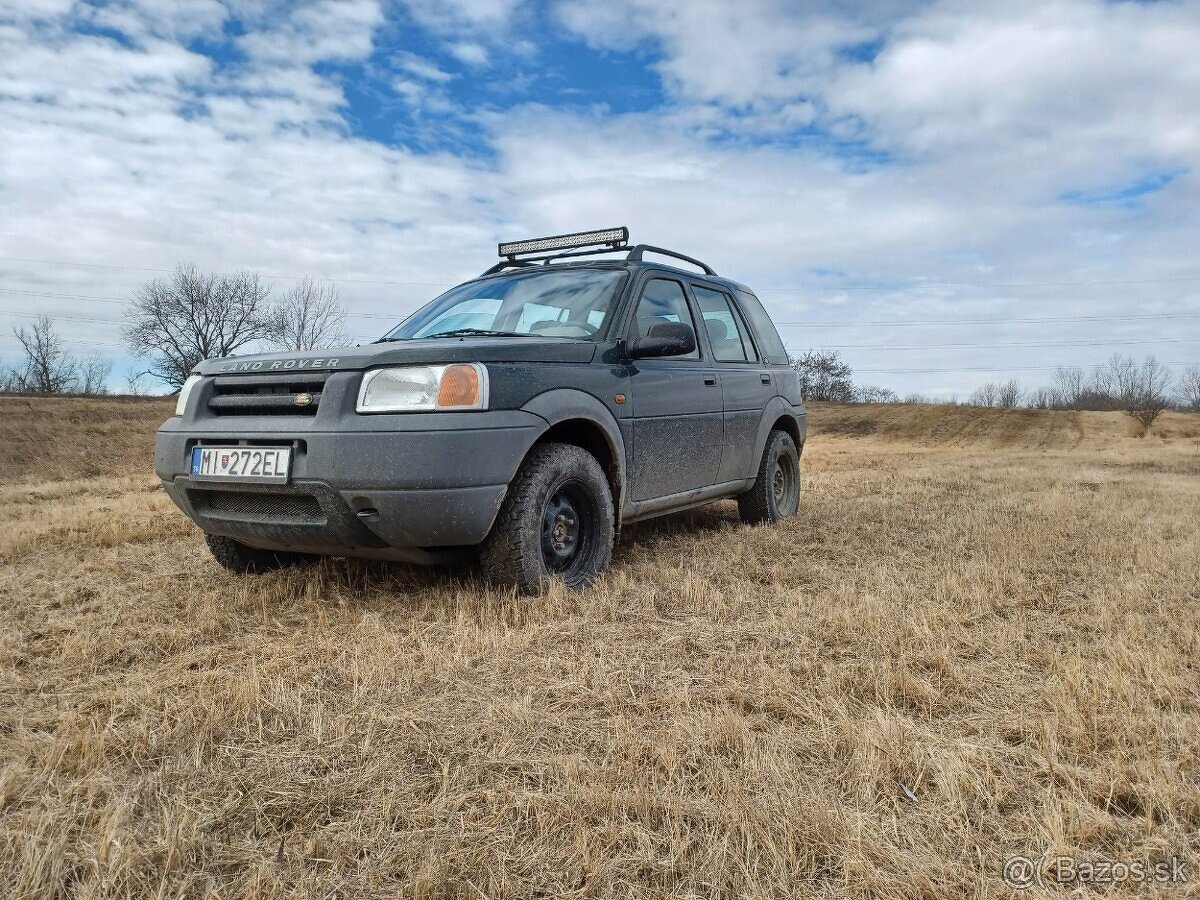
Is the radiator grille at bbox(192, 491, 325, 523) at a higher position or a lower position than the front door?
lower

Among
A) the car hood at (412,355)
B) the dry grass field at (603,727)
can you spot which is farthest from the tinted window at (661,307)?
the dry grass field at (603,727)

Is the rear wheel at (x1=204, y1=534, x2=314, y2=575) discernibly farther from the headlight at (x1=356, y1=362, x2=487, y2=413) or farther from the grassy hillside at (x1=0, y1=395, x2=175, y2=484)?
the grassy hillside at (x1=0, y1=395, x2=175, y2=484)

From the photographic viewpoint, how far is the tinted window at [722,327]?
17.4 feet

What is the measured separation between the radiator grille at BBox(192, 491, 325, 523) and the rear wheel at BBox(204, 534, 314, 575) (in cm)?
54

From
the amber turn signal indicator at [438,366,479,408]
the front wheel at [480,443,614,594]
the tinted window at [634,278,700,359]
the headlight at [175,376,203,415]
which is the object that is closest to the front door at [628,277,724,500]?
the tinted window at [634,278,700,359]

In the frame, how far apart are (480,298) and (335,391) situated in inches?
65.8

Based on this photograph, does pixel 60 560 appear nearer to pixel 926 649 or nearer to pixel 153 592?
pixel 153 592

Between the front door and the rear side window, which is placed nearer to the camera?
the front door

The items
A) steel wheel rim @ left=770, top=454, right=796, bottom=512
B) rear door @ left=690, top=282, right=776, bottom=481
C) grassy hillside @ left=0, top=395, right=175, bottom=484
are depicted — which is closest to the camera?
rear door @ left=690, top=282, right=776, bottom=481

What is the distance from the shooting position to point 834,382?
164 feet

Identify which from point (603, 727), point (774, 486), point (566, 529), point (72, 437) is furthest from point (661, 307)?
point (72, 437)

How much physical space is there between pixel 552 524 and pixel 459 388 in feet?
2.85

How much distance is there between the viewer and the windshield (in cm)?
429
